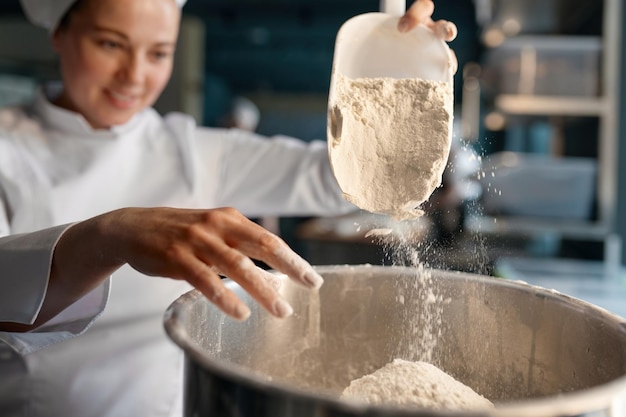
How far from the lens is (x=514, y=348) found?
66 cm

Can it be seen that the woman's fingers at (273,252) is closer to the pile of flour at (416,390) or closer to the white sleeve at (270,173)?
the pile of flour at (416,390)

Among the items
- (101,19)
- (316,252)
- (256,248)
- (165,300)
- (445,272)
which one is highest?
(101,19)

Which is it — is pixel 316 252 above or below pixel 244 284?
below

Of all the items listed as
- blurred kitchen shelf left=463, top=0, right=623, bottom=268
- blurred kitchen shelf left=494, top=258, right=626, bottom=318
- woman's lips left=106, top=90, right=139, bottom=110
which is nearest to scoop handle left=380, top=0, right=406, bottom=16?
woman's lips left=106, top=90, right=139, bottom=110

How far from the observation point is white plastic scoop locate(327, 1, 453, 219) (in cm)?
71

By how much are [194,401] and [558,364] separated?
16.1 inches

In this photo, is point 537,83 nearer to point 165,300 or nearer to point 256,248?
point 165,300

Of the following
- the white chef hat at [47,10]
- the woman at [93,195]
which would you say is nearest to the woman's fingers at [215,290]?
the woman at [93,195]

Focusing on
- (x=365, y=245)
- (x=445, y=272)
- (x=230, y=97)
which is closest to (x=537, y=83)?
(x=365, y=245)

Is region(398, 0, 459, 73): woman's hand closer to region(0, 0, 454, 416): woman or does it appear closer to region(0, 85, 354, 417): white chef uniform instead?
region(0, 0, 454, 416): woman

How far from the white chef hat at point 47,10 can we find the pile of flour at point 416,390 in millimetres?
754

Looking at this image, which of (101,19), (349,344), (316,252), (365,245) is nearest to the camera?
(349,344)

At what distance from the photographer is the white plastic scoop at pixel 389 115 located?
0.71 metres

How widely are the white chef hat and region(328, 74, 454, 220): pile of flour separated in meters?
0.51
